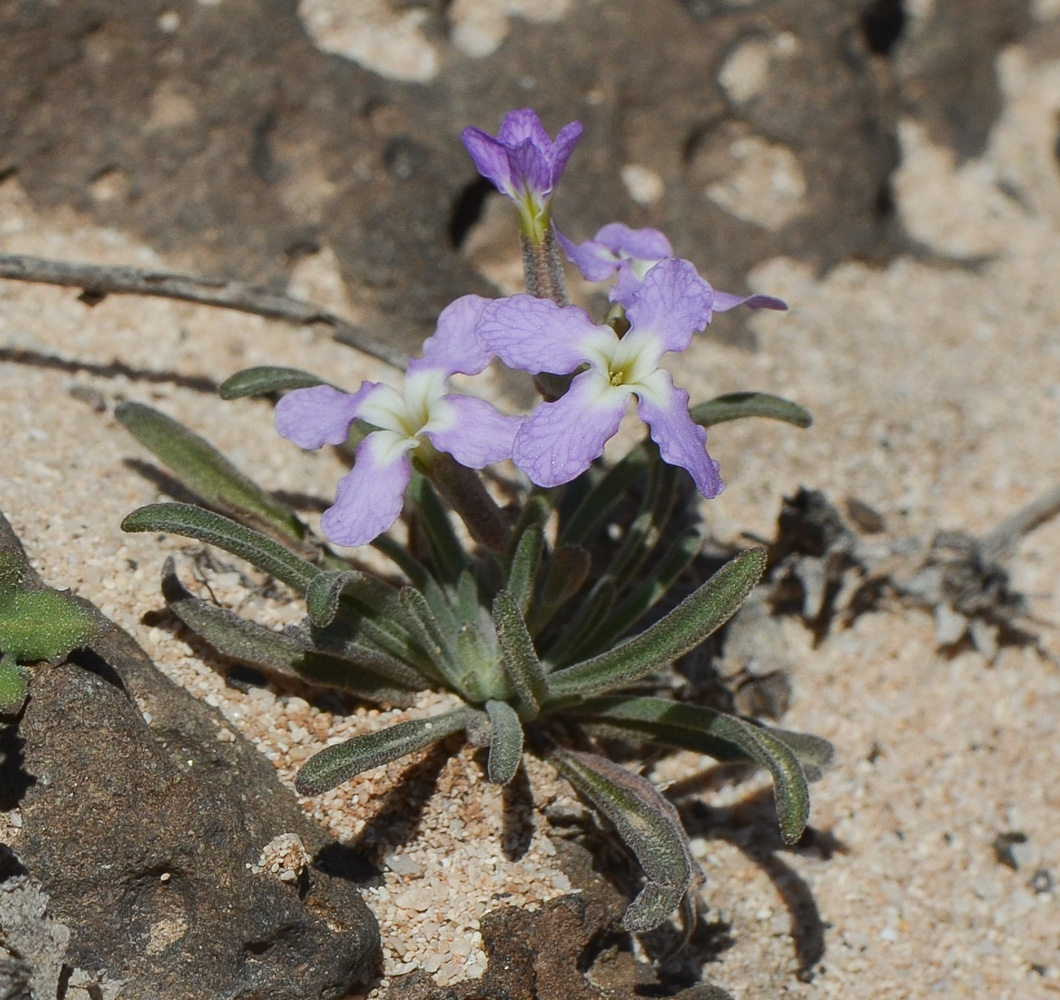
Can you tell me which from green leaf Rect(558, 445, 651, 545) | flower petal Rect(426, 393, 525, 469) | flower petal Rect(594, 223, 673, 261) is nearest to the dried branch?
green leaf Rect(558, 445, 651, 545)

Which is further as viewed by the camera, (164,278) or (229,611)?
(164,278)

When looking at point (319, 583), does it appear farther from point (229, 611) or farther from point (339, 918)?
point (339, 918)

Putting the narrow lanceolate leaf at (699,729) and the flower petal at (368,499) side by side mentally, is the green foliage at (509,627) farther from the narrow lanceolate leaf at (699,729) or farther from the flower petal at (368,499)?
the flower petal at (368,499)

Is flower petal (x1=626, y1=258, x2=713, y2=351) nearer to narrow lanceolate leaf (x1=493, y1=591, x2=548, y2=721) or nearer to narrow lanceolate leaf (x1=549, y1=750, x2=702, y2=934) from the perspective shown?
narrow lanceolate leaf (x1=493, y1=591, x2=548, y2=721)

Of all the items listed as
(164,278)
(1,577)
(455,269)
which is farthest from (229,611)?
(455,269)

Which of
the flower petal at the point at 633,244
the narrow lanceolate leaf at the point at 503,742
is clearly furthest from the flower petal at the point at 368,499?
the flower petal at the point at 633,244

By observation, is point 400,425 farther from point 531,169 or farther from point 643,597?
point 643,597

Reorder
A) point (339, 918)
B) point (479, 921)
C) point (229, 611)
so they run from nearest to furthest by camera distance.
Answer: point (339, 918), point (479, 921), point (229, 611)

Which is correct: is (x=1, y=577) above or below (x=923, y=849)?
above
